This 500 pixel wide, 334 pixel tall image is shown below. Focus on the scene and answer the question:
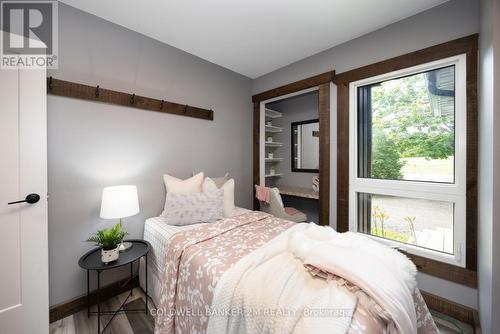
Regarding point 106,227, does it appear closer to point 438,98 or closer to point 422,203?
point 422,203

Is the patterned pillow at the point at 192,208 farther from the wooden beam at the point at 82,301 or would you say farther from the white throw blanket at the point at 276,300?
the white throw blanket at the point at 276,300

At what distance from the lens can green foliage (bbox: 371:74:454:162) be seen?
1822 millimetres

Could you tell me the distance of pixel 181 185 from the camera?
2279mm

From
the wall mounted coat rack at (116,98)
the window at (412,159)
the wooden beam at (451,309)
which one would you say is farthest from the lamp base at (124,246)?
the wooden beam at (451,309)

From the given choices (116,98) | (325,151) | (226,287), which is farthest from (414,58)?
(116,98)

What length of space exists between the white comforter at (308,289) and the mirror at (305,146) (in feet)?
7.01

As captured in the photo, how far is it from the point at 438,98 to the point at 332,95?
37.4 inches

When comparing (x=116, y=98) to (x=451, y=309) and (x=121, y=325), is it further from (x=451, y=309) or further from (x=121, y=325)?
(x=451, y=309)

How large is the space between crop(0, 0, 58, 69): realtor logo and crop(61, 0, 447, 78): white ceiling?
0.74 feet

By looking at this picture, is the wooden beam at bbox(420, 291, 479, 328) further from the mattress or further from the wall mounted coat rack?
the wall mounted coat rack

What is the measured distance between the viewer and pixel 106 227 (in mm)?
1950

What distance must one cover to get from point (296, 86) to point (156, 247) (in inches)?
97.5

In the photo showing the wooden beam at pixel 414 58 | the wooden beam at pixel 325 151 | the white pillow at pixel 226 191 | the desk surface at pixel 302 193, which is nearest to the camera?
the wooden beam at pixel 414 58

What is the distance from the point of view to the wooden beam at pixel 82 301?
5.56ft
